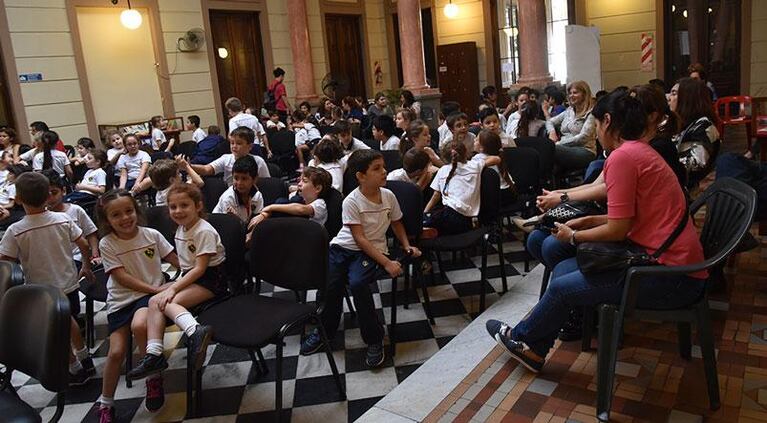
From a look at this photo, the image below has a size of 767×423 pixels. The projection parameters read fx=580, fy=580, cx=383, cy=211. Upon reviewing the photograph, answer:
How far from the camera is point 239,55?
33.8 ft

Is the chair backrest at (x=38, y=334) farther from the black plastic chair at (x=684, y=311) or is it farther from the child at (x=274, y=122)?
the child at (x=274, y=122)

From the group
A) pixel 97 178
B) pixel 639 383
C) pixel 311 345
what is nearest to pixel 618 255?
pixel 639 383

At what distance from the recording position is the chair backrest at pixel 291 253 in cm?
252

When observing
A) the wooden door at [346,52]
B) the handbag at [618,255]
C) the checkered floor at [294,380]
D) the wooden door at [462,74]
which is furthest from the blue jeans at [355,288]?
the wooden door at [462,74]

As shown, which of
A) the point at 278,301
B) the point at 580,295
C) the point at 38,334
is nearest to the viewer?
the point at 38,334

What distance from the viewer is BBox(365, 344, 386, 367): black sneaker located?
2809 millimetres

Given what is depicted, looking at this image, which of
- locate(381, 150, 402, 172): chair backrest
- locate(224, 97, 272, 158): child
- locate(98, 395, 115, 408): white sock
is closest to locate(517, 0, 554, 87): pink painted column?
locate(224, 97, 272, 158): child

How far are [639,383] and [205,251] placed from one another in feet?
6.30

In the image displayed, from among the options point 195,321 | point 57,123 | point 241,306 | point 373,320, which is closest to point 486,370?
point 373,320

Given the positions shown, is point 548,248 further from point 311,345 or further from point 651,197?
point 311,345

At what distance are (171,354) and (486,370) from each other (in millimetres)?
1763

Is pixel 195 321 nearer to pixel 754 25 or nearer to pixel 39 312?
pixel 39 312

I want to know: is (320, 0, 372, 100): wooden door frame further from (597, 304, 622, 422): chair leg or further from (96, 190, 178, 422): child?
(597, 304, 622, 422): chair leg

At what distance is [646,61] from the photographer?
10.4m
